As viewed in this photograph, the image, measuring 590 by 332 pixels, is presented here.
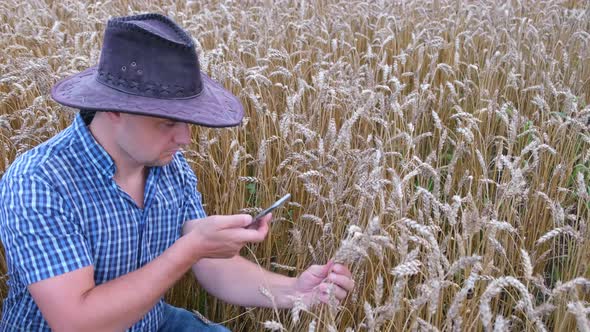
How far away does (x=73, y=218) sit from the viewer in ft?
4.73

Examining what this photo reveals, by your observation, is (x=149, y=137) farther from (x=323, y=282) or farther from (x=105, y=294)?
(x=323, y=282)

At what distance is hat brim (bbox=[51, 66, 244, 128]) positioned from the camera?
137 centimetres

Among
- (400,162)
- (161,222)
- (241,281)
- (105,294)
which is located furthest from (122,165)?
(400,162)

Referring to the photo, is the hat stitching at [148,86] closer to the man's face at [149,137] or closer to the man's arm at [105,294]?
the man's face at [149,137]

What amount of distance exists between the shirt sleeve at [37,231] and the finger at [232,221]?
0.32m

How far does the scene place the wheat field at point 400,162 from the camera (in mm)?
1527

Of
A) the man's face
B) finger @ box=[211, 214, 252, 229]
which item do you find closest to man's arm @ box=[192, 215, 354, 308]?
finger @ box=[211, 214, 252, 229]

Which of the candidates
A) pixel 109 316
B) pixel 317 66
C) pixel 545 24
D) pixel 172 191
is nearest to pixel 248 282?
pixel 172 191

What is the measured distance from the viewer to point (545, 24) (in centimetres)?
373

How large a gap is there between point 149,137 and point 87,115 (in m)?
0.27

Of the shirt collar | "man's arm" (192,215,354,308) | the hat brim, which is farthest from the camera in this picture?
"man's arm" (192,215,354,308)

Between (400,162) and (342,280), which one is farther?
(400,162)

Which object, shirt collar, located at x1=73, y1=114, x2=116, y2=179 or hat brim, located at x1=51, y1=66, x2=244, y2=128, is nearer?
hat brim, located at x1=51, y1=66, x2=244, y2=128

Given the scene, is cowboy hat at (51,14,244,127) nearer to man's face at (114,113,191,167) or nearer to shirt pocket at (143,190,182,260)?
man's face at (114,113,191,167)
